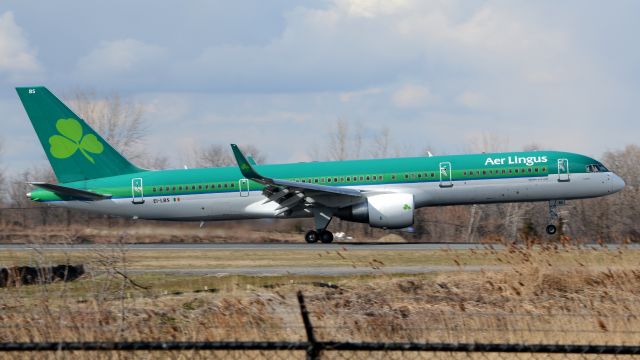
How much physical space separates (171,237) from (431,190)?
38.9 ft

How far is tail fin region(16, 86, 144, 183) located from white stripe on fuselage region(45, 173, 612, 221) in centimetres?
139

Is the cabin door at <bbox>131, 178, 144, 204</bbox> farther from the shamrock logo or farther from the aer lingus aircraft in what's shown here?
the shamrock logo

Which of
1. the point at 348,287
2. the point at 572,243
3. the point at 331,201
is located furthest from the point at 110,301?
the point at 331,201

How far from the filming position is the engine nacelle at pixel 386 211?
34.6 meters

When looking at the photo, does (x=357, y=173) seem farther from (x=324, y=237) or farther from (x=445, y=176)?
(x=445, y=176)

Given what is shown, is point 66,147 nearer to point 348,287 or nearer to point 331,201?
point 331,201

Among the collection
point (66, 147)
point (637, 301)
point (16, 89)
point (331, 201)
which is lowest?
point (637, 301)

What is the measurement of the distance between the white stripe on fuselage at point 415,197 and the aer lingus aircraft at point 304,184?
41 millimetres

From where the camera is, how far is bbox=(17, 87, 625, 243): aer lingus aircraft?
3506cm

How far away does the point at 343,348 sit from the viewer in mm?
6895

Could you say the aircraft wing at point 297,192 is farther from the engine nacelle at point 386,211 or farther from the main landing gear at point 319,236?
the main landing gear at point 319,236

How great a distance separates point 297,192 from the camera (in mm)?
34875

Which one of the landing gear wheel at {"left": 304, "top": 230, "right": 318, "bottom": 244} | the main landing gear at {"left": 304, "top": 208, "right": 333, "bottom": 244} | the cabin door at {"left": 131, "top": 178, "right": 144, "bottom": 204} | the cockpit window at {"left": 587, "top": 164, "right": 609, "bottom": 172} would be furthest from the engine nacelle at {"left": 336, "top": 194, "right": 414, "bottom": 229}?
the cabin door at {"left": 131, "top": 178, "right": 144, "bottom": 204}

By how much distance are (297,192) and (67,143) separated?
1048cm
